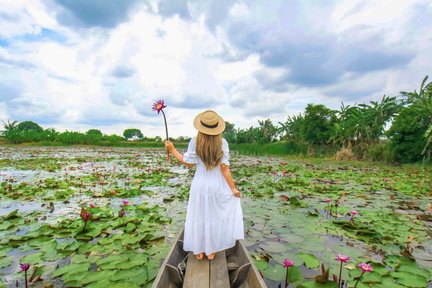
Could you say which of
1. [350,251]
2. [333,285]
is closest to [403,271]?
[350,251]

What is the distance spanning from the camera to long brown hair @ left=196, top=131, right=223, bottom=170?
9.28 ft

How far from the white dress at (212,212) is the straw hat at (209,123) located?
7.8 inches

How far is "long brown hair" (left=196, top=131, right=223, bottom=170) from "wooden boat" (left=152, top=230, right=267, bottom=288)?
903mm

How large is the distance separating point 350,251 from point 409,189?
5.37m

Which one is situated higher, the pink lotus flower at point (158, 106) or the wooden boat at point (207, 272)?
the pink lotus flower at point (158, 106)

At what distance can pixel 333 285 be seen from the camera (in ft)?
7.40

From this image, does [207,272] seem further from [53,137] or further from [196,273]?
[53,137]

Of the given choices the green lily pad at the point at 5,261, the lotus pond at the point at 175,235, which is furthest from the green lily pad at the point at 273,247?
the green lily pad at the point at 5,261

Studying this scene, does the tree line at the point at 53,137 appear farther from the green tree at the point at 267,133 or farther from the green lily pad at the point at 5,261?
the green lily pad at the point at 5,261

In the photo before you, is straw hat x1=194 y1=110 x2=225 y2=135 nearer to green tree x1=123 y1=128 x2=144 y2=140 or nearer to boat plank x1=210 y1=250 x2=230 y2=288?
boat plank x1=210 y1=250 x2=230 y2=288

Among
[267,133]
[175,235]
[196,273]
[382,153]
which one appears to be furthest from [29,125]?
[196,273]

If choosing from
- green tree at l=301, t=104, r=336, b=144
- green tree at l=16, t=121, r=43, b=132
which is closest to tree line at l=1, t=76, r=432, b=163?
green tree at l=301, t=104, r=336, b=144

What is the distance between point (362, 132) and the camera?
26062mm

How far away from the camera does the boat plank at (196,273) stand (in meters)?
2.21
